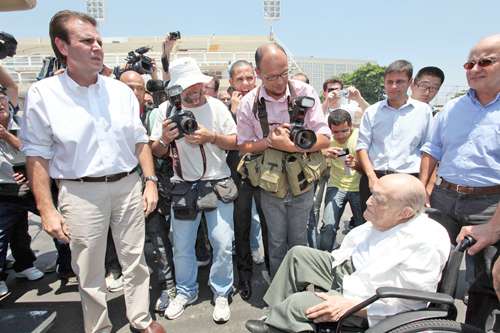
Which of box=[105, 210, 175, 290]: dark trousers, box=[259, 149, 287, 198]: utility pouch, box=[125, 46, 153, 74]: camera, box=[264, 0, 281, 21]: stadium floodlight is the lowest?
box=[105, 210, 175, 290]: dark trousers

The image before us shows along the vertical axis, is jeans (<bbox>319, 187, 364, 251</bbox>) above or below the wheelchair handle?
below

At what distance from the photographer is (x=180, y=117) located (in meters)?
2.23

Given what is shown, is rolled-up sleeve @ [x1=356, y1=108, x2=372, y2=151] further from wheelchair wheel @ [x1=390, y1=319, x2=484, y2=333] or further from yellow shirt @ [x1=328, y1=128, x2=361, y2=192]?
wheelchair wheel @ [x1=390, y1=319, x2=484, y2=333]

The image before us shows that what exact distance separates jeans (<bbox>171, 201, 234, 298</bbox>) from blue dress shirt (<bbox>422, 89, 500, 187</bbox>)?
A: 5.07 ft

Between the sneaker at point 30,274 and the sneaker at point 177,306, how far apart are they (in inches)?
59.8

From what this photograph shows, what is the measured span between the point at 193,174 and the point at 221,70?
35077 millimetres

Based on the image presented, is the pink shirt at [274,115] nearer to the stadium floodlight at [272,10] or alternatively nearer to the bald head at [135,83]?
the bald head at [135,83]

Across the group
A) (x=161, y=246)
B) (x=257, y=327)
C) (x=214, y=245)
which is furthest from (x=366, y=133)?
(x=161, y=246)

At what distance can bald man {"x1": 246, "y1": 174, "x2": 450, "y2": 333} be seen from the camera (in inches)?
63.4

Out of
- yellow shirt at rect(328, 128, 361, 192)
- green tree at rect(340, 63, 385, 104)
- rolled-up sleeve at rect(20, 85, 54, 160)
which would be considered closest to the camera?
rolled-up sleeve at rect(20, 85, 54, 160)

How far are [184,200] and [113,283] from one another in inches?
49.1

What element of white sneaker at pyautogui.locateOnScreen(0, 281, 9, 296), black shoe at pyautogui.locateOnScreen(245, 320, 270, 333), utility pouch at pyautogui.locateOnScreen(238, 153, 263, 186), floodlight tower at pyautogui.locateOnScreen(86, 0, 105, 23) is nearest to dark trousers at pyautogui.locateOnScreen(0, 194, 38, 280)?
white sneaker at pyautogui.locateOnScreen(0, 281, 9, 296)

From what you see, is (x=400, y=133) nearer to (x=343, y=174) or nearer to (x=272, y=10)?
(x=343, y=174)

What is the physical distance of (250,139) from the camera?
2480 millimetres
